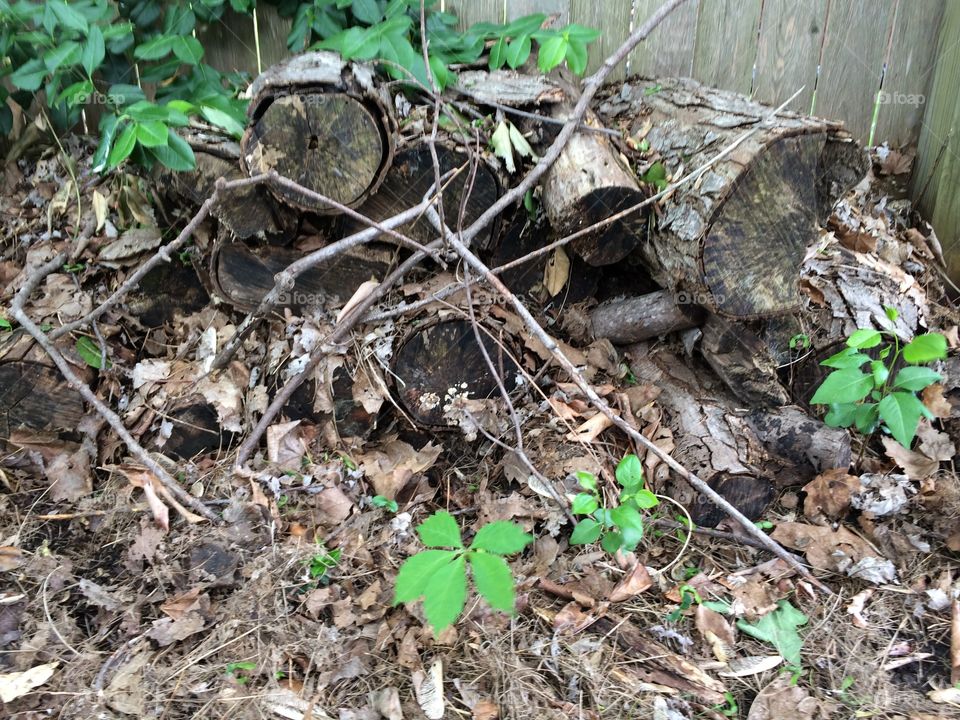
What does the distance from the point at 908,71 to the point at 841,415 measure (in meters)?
1.92

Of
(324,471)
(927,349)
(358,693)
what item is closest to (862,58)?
(927,349)

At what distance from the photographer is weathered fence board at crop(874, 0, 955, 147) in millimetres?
2861

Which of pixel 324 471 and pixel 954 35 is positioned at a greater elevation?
pixel 954 35

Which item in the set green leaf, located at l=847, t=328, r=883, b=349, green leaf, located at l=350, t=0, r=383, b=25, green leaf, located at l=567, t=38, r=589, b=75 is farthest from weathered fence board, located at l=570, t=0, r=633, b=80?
green leaf, located at l=847, t=328, r=883, b=349

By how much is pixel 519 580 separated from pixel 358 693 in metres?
0.57

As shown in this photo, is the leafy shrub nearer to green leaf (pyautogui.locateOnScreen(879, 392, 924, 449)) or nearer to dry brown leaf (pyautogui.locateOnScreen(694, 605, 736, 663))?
green leaf (pyautogui.locateOnScreen(879, 392, 924, 449))

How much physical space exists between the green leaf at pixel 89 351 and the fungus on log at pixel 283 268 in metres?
0.52

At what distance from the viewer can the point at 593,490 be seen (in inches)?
77.8

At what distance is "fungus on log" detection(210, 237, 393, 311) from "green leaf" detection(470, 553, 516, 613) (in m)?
1.19

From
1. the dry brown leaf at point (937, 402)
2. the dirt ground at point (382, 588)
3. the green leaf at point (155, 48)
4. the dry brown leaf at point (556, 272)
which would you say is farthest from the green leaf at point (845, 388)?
the green leaf at point (155, 48)

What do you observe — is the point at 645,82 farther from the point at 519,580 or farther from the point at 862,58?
the point at 519,580

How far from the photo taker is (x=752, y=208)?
198 centimetres

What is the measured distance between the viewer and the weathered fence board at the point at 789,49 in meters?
2.91

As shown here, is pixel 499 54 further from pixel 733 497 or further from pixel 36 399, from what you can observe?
pixel 36 399
